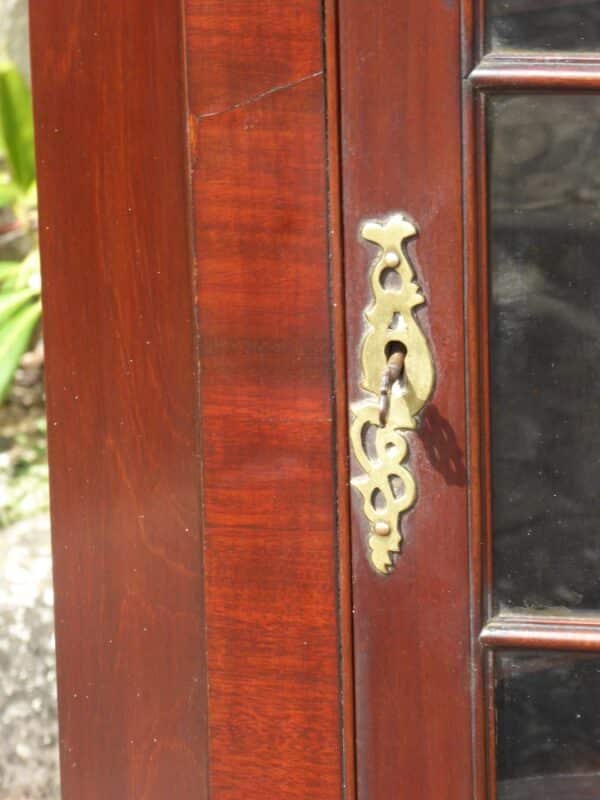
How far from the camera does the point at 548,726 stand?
116cm

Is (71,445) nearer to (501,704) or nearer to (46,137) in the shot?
(46,137)

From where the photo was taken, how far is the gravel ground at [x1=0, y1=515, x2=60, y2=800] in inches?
70.6

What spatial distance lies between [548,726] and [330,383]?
1.16 feet

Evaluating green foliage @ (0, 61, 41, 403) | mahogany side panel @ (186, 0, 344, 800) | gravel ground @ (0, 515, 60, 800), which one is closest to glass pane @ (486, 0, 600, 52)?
mahogany side panel @ (186, 0, 344, 800)

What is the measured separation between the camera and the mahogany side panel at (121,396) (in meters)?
1.19

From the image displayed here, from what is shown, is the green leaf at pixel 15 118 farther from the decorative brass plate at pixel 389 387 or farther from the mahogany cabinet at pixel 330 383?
the decorative brass plate at pixel 389 387

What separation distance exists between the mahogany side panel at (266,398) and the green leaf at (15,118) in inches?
56.9

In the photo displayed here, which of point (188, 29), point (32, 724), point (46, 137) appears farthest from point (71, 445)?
point (32, 724)

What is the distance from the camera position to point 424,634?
117 cm

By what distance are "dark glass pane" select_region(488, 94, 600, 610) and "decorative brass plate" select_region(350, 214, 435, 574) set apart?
68mm

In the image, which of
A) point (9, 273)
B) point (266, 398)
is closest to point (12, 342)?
point (9, 273)

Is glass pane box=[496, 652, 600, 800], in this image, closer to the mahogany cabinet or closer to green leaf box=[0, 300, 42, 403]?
the mahogany cabinet

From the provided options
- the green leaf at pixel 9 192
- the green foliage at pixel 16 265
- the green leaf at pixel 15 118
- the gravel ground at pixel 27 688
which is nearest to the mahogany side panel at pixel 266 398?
the gravel ground at pixel 27 688

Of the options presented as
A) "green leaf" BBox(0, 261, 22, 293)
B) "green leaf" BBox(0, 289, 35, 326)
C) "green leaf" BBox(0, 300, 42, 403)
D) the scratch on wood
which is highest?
the scratch on wood
